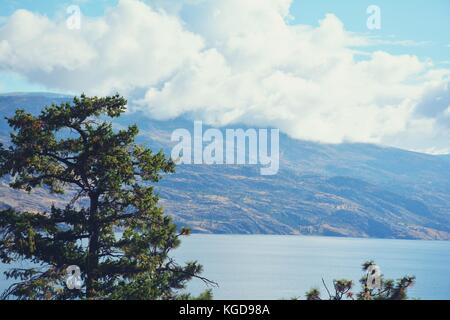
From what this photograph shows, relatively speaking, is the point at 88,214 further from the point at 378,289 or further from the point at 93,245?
the point at 378,289

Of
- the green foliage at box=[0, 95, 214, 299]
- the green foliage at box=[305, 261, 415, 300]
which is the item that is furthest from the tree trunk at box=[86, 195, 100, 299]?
the green foliage at box=[305, 261, 415, 300]

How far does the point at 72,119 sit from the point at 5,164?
3.29 m

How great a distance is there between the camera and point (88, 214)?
2647cm

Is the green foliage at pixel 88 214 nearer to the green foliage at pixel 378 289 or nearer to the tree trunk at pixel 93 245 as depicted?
the tree trunk at pixel 93 245

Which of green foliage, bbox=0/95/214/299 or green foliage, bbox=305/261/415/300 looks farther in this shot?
green foliage, bbox=0/95/214/299

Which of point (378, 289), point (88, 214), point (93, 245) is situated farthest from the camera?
point (88, 214)

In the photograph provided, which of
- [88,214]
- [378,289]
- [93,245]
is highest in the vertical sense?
[88,214]

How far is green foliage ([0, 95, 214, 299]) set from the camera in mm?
25000

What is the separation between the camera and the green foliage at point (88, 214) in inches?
984

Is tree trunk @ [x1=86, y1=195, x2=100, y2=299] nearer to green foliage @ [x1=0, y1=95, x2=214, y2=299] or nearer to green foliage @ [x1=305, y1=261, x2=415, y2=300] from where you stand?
green foliage @ [x1=0, y1=95, x2=214, y2=299]

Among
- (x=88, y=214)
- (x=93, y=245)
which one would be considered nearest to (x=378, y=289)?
(x=93, y=245)

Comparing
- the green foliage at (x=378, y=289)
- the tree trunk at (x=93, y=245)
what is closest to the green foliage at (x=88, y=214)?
the tree trunk at (x=93, y=245)
